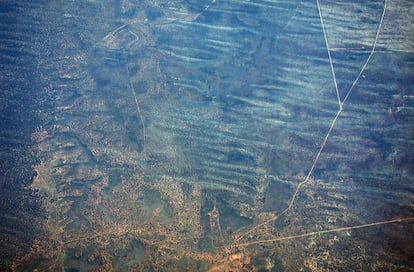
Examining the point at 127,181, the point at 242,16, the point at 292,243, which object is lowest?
the point at 292,243

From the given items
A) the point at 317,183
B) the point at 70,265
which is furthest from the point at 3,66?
the point at 317,183

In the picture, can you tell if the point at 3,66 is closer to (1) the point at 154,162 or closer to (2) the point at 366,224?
(1) the point at 154,162

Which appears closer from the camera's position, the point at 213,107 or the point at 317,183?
the point at 317,183

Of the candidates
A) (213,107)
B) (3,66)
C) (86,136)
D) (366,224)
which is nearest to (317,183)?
(366,224)

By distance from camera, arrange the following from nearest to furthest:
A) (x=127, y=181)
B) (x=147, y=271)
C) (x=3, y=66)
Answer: (x=147, y=271) < (x=127, y=181) < (x=3, y=66)

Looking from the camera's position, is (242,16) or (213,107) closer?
(213,107)

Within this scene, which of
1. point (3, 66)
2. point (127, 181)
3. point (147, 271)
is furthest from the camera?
point (3, 66)

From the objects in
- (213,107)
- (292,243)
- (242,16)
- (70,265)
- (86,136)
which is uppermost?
(242,16)

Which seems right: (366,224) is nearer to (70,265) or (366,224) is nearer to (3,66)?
(70,265)

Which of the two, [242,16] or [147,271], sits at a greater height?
[242,16]
